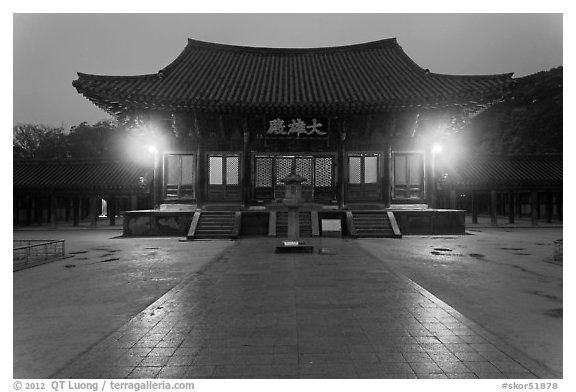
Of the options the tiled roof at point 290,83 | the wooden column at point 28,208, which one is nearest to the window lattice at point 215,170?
the tiled roof at point 290,83

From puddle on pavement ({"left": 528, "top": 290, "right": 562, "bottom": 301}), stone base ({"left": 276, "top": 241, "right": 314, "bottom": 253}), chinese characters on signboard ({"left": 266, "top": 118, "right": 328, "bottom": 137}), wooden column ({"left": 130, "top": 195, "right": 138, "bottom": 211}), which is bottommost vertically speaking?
puddle on pavement ({"left": 528, "top": 290, "right": 562, "bottom": 301})

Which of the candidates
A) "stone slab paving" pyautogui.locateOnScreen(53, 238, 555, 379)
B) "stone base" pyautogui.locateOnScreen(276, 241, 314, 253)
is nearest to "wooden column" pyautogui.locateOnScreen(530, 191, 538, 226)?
"stone base" pyautogui.locateOnScreen(276, 241, 314, 253)

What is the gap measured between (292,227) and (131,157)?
803 inches

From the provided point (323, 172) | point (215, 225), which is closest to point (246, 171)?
point (215, 225)

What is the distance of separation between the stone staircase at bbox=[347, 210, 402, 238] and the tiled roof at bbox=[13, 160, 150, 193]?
47.5ft

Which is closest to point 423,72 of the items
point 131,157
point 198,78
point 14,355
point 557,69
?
point 198,78

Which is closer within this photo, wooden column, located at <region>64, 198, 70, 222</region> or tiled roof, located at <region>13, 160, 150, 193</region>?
tiled roof, located at <region>13, 160, 150, 193</region>

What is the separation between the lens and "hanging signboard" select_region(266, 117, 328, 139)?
21047 millimetres

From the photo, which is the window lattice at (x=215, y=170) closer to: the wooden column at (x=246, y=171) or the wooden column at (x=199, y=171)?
the wooden column at (x=199, y=171)

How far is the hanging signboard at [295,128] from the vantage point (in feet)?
69.1

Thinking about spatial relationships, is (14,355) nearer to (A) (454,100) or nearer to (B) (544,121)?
(A) (454,100)

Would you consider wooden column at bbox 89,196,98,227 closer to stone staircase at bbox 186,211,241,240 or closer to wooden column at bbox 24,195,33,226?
wooden column at bbox 24,195,33,226

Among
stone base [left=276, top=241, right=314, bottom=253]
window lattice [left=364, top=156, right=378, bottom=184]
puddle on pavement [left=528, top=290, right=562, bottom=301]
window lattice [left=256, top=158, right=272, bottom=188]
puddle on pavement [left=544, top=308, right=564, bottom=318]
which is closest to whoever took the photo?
puddle on pavement [left=544, top=308, right=564, bottom=318]

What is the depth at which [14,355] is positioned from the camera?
4.54 meters
